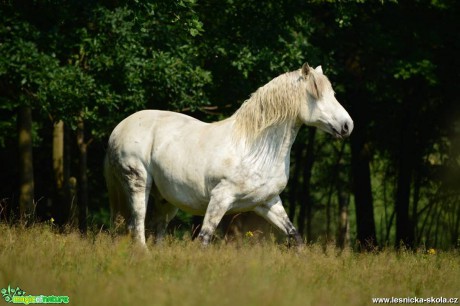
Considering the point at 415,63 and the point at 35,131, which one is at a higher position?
the point at 415,63

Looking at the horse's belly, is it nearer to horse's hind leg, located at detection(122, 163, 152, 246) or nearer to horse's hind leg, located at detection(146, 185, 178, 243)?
horse's hind leg, located at detection(122, 163, 152, 246)

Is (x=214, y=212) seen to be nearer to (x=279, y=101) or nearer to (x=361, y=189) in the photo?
(x=279, y=101)

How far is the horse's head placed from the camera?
376 inches

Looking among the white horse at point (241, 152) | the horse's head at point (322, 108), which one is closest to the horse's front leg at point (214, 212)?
the white horse at point (241, 152)

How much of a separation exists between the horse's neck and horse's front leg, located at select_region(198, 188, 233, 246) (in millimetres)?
610

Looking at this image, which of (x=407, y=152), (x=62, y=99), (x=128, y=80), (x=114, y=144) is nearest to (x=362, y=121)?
(x=407, y=152)

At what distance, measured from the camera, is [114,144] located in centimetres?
1120

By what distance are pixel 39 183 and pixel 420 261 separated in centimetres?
1613

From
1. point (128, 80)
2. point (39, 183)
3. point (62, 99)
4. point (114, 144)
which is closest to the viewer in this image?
point (114, 144)

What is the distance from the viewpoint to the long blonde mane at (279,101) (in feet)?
31.6

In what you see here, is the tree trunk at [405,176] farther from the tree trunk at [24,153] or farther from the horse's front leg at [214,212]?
the horse's front leg at [214,212]

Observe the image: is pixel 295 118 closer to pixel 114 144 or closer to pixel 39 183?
pixel 114 144

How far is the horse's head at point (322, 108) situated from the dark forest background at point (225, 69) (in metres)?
2.79

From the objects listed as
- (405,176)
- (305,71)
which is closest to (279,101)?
(305,71)
